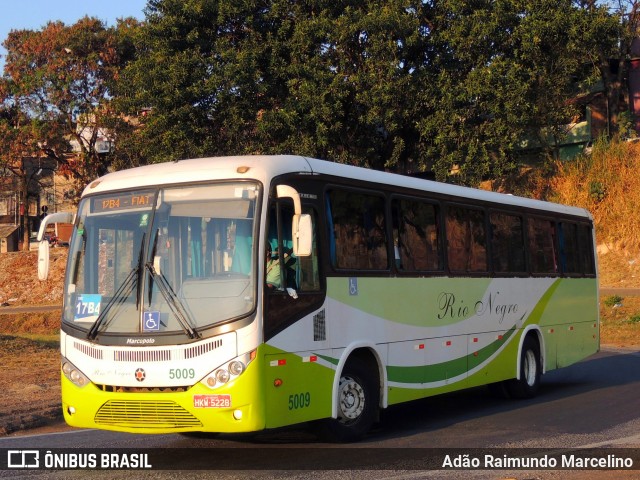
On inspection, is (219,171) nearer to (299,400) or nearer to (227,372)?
(227,372)

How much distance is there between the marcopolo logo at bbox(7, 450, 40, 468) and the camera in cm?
897

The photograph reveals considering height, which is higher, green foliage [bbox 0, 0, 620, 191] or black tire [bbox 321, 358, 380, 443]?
green foliage [bbox 0, 0, 620, 191]

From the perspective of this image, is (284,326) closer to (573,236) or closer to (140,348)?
(140,348)

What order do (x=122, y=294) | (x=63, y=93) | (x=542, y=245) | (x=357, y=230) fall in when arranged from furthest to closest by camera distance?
(x=63, y=93), (x=542, y=245), (x=357, y=230), (x=122, y=294)

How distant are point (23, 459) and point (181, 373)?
2004 millimetres

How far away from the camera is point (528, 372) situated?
14852 millimetres

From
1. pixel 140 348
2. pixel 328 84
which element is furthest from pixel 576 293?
pixel 328 84

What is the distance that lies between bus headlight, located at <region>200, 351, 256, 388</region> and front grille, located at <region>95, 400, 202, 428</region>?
0.36 m

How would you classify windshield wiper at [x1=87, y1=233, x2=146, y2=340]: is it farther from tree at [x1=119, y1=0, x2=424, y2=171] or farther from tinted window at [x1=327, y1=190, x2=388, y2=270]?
tree at [x1=119, y1=0, x2=424, y2=171]

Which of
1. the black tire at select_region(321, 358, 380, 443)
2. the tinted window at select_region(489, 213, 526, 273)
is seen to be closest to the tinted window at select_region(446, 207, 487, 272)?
the tinted window at select_region(489, 213, 526, 273)

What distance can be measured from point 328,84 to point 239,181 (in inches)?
865

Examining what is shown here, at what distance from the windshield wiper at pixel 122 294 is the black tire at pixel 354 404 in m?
2.54

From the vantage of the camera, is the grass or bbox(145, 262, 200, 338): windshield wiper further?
the grass

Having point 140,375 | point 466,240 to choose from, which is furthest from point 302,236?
point 466,240
